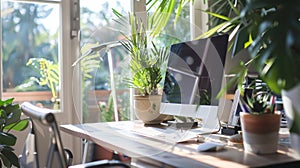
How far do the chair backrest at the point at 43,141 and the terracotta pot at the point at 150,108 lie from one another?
727mm

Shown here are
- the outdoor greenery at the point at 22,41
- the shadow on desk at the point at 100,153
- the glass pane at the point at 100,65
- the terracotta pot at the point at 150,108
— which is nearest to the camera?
the shadow on desk at the point at 100,153

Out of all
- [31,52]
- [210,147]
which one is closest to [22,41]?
[31,52]

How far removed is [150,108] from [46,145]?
0.88m

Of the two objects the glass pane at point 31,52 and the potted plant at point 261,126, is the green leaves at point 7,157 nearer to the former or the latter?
the glass pane at point 31,52

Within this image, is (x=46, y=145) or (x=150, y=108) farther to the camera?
(x=150, y=108)

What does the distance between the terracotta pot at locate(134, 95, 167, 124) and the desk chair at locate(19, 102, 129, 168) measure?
0.73 meters

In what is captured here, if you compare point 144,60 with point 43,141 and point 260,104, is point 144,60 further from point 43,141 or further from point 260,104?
point 260,104

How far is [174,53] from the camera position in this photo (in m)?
2.30

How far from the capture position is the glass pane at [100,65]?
271cm

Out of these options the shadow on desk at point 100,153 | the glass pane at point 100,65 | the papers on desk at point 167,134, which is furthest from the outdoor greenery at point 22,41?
the papers on desk at point 167,134

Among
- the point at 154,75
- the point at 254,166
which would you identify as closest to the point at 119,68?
the point at 154,75

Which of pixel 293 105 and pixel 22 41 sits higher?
pixel 22 41

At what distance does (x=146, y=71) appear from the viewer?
8.05 feet

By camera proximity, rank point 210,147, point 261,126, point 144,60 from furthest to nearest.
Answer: point 144,60
point 210,147
point 261,126
